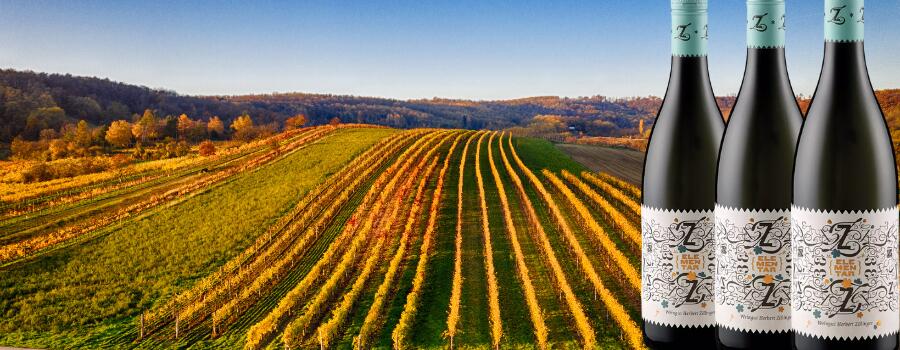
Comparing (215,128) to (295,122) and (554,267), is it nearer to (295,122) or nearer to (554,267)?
(295,122)

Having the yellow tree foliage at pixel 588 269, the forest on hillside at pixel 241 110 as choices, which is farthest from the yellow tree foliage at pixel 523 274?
the forest on hillside at pixel 241 110

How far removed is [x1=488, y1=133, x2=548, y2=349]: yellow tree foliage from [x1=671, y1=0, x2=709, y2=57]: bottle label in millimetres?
5551

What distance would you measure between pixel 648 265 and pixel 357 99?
995 centimetres

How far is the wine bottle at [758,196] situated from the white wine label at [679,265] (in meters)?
0.14

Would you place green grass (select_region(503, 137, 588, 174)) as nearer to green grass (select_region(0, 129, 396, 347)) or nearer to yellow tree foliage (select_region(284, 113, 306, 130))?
green grass (select_region(0, 129, 396, 347))

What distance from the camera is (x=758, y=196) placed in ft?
11.7

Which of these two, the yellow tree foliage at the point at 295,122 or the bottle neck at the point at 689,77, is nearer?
the bottle neck at the point at 689,77

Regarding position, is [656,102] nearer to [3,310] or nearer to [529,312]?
[529,312]

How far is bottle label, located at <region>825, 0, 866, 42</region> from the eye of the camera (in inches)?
131

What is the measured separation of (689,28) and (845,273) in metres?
1.36

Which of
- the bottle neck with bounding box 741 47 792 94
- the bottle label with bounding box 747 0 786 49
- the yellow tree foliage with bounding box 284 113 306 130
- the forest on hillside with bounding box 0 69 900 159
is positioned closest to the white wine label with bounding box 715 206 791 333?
the bottle neck with bounding box 741 47 792 94

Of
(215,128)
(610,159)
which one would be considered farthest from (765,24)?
(215,128)

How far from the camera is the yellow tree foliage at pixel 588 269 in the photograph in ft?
28.3

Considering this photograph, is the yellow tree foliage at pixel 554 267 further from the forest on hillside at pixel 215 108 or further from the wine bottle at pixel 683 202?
the wine bottle at pixel 683 202
